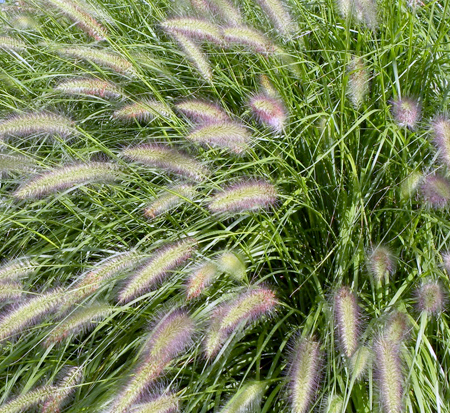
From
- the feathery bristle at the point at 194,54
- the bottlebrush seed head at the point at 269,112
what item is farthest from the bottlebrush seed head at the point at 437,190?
the feathery bristle at the point at 194,54

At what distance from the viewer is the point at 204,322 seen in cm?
225

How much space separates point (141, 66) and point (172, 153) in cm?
85

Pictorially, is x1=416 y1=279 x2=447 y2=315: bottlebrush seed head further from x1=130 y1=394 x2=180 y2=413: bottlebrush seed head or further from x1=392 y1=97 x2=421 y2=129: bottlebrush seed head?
x1=130 y1=394 x2=180 y2=413: bottlebrush seed head

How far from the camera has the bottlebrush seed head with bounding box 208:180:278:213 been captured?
81.4 inches

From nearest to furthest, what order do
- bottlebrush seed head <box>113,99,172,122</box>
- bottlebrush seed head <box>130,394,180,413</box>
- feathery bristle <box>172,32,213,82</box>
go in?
bottlebrush seed head <box>130,394,180,413</box> → bottlebrush seed head <box>113,99,172,122</box> → feathery bristle <box>172,32,213,82</box>

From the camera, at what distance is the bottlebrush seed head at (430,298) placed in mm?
2058

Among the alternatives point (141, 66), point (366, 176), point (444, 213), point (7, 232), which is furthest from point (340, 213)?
point (7, 232)

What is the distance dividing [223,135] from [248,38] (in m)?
0.45

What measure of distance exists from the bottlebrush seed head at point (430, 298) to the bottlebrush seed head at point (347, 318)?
0.19 meters

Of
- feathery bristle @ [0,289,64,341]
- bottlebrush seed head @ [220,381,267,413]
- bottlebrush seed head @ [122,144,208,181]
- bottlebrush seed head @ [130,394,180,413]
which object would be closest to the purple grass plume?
bottlebrush seed head @ [130,394,180,413]

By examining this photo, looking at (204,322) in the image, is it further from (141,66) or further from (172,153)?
(141,66)

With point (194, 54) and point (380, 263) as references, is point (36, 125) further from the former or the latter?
point (380, 263)

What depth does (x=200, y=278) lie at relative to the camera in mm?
2051

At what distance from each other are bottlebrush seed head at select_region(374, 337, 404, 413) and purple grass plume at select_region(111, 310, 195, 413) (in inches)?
19.9
